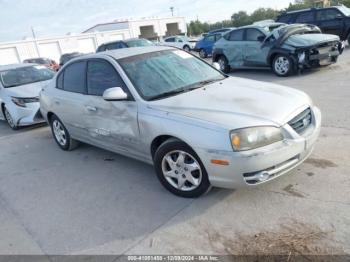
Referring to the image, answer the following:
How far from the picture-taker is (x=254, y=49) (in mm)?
11500

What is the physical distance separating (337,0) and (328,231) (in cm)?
5038

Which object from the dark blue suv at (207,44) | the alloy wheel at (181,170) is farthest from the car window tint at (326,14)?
the alloy wheel at (181,170)

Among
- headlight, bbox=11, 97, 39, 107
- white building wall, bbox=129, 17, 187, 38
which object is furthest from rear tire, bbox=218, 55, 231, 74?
white building wall, bbox=129, 17, 187, 38

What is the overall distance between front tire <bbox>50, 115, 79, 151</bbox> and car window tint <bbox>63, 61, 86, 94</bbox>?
745 mm

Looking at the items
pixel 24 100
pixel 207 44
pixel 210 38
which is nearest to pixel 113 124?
pixel 24 100

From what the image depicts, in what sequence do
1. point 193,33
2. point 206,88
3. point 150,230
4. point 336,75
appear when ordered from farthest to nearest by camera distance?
point 193,33 → point 336,75 → point 206,88 → point 150,230

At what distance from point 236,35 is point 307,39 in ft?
9.24

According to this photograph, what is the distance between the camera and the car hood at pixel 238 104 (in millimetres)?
3469

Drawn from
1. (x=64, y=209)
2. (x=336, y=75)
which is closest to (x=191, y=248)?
(x=64, y=209)

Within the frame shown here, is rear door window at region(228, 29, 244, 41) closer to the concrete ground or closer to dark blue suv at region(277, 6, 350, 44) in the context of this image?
dark blue suv at region(277, 6, 350, 44)

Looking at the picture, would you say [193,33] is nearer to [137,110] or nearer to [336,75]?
[336,75]

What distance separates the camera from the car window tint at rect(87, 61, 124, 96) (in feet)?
14.8

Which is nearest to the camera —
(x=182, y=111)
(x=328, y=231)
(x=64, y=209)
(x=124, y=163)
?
(x=328, y=231)

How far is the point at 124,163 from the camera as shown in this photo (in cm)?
523
